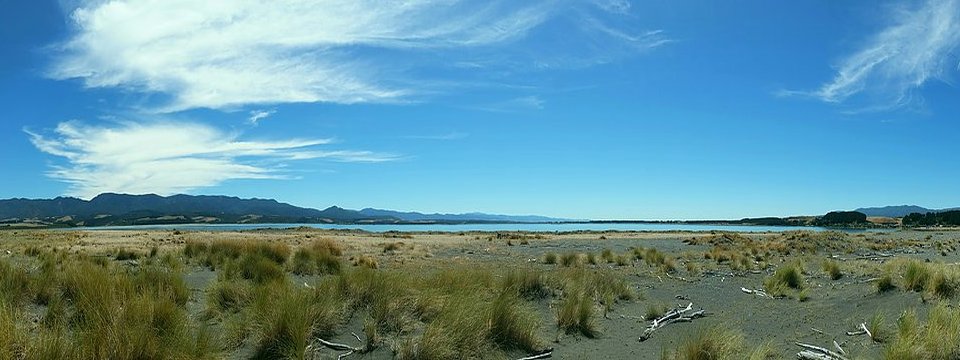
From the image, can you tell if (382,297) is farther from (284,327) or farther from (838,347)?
(838,347)

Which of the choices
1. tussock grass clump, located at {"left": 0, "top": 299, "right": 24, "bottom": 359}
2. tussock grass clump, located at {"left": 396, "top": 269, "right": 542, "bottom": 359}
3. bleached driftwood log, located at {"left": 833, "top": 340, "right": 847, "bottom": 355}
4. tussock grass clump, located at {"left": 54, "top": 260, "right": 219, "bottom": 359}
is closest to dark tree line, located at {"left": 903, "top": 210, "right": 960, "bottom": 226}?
bleached driftwood log, located at {"left": 833, "top": 340, "right": 847, "bottom": 355}

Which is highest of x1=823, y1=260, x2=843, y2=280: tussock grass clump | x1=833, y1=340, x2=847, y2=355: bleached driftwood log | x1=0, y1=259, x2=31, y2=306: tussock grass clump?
x1=0, y1=259, x2=31, y2=306: tussock grass clump

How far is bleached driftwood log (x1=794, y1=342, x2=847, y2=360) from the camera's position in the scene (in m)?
7.21

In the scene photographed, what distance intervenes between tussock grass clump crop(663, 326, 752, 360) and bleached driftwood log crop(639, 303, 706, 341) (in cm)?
170

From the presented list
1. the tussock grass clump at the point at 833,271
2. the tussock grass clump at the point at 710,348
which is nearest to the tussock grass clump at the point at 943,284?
the tussock grass clump at the point at 833,271

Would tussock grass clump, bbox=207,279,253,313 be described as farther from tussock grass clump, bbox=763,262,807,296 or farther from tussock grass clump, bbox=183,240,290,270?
tussock grass clump, bbox=763,262,807,296

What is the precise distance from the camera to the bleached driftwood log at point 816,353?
7.21 m

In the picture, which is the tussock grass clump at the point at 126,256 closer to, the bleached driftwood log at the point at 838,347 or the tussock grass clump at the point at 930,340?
the bleached driftwood log at the point at 838,347

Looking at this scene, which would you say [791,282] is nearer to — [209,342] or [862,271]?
[862,271]

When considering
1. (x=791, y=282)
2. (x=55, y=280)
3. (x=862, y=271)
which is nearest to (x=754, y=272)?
(x=862, y=271)

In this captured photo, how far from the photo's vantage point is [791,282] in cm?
1446

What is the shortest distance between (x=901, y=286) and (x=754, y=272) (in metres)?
7.30

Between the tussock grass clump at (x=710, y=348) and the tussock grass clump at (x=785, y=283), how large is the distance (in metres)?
6.73

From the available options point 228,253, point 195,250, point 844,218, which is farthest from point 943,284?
point 844,218
